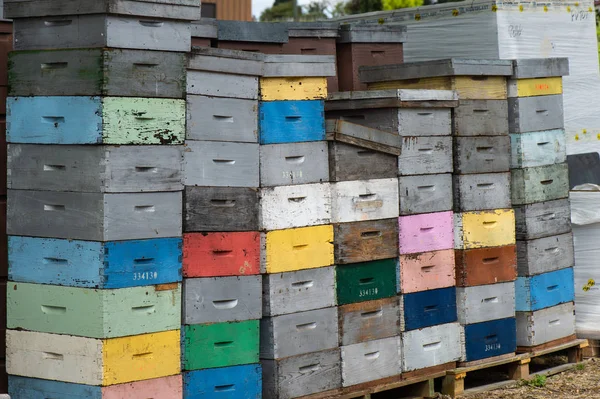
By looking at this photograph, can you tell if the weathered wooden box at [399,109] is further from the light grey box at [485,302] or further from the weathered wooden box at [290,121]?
the light grey box at [485,302]

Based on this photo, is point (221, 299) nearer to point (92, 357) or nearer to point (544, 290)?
point (92, 357)

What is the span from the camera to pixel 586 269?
9.07 meters

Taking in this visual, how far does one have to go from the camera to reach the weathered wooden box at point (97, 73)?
572 cm

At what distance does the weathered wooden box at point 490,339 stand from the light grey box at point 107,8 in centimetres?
334

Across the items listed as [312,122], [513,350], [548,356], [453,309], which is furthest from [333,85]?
[548,356]

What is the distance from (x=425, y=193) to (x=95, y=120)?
2.78m

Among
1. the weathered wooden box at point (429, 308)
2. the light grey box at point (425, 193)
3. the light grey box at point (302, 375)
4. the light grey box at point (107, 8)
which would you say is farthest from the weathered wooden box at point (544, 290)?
the light grey box at point (107, 8)

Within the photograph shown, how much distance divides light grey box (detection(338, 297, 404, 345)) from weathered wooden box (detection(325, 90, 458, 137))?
1.22 m

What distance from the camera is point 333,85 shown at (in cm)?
803

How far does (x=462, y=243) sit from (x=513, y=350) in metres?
1.02

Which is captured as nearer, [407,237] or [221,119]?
[221,119]

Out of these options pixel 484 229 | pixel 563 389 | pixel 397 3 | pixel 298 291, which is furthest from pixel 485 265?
pixel 397 3

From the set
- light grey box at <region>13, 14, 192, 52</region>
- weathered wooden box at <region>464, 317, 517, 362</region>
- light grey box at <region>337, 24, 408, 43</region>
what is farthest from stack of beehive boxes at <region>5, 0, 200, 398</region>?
weathered wooden box at <region>464, 317, 517, 362</region>

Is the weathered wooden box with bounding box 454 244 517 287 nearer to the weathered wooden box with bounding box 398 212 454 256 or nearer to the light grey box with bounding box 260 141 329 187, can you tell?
the weathered wooden box with bounding box 398 212 454 256
